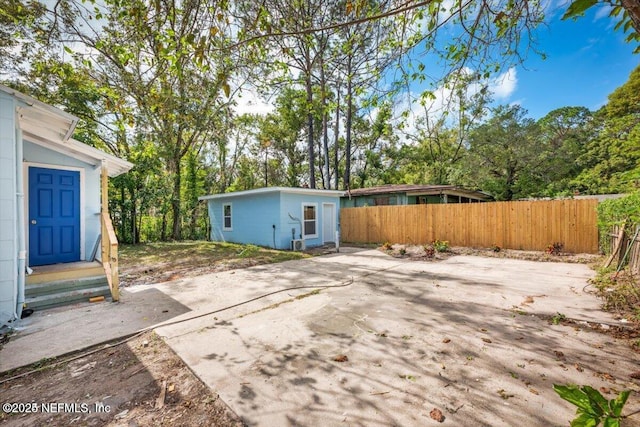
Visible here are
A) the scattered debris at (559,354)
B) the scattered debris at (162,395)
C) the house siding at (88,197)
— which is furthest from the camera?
the house siding at (88,197)

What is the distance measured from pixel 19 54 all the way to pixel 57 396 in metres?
12.6

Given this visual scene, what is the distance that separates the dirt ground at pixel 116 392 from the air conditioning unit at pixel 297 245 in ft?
23.7

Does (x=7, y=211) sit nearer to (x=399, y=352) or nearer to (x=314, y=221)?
(x=399, y=352)

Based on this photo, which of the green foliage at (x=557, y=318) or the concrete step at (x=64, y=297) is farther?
the concrete step at (x=64, y=297)

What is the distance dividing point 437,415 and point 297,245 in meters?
8.74

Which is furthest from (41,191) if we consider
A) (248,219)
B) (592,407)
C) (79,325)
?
(592,407)

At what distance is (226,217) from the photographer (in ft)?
42.4

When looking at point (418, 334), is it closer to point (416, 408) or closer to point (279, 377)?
point (416, 408)

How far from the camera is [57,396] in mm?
2066

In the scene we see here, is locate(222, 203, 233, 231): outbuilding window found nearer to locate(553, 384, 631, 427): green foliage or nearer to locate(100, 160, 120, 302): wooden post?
locate(100, 160, 120, 302): wooden post

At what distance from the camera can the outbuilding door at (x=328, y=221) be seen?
11930 mm

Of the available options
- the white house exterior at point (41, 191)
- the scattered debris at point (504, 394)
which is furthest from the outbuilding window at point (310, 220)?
the scattered debris at point (504, 394)

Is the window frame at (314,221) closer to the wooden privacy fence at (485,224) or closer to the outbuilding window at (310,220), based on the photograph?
the outbuilding window at (310,220)

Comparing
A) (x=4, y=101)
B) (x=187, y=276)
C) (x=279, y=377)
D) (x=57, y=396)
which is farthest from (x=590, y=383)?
(x=4, y=101)
